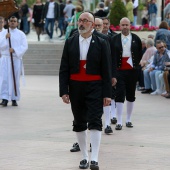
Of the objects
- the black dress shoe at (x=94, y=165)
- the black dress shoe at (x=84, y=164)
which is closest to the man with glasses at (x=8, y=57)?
the black dress shoe at (x=84, y=164)

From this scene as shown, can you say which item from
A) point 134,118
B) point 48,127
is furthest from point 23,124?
point 134,118

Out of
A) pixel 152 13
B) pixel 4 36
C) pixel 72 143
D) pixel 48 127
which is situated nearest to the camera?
pixel 72 143

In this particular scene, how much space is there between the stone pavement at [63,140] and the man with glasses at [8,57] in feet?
1.08

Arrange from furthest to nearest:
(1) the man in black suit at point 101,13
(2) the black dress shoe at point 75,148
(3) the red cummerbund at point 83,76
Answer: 1. (1) the man in black suit at point 101,13
2. (2) the black dress shoe at point 75,148
3. (3) the red cummerbund at point 83,76

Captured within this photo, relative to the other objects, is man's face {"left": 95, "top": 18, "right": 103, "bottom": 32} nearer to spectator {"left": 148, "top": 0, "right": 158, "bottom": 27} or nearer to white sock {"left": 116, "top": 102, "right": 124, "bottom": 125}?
white sock {"left": 116, "top": 102, "right": 124, "bottom": 125}

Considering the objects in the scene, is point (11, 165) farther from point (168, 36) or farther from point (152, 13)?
point (152, 13)

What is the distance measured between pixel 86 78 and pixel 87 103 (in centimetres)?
32

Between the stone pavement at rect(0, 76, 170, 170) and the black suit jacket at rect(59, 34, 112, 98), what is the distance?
104 cm

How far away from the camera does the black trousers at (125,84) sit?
13.4 meters

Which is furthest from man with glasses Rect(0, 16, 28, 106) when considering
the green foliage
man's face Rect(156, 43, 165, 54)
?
the green foliage

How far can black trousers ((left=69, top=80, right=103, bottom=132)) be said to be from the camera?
9.55 m

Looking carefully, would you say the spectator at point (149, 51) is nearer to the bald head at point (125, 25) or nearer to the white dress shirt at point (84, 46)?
the bald head at point (125, 25)

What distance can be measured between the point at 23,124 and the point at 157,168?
5.02 meters

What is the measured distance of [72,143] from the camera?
1176 centimetres
